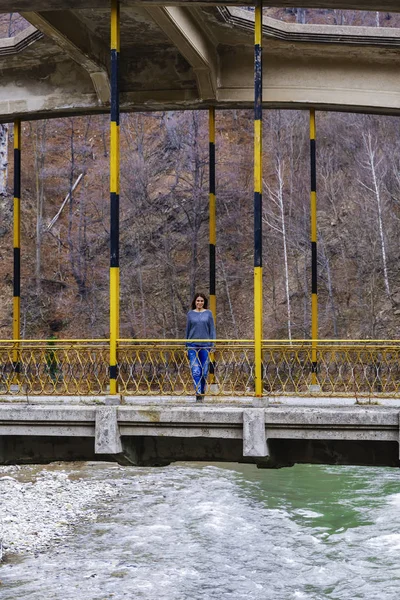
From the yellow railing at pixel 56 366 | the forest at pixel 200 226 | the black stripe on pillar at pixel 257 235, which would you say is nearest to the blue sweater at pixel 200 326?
the yellow railing at pixel 56 366

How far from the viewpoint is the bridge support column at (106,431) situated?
9188 millimetres

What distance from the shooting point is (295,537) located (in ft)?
53.7

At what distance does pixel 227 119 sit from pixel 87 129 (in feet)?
21.5

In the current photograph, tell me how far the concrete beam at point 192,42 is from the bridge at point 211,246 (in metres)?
0.03

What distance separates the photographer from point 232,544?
52.5 ft

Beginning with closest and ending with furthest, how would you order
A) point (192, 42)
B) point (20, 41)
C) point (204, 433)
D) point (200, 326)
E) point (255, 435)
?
point (255, 435) → point (204, 433) → point (200, 326) → point (192, 42) → point (20, 41)

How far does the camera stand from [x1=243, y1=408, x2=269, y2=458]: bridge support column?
29.3 ft

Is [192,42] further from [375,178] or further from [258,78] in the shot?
[375,178]

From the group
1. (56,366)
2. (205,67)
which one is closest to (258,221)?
(56,366)

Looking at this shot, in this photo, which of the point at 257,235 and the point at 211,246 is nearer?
the point at 257,235

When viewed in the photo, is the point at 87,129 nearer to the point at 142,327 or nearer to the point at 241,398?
the point at 142,327

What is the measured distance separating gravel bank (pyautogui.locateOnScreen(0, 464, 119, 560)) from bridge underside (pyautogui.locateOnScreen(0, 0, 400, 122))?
831cm

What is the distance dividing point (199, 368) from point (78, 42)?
233 inches

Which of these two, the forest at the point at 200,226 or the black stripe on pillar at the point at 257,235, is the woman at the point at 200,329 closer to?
the black stripe on pillar at the point at 257,235
